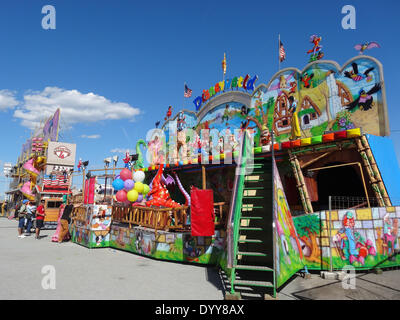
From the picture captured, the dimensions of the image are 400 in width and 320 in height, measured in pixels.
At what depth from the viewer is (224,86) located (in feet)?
53.7

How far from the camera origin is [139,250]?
9797 millimetres

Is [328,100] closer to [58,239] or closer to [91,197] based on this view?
[91,197]

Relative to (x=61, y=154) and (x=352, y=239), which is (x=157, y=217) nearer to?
(x=352, y=239)

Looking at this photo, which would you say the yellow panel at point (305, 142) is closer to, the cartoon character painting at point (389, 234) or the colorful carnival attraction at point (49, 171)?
the cartoon character painting at point (389, 234)

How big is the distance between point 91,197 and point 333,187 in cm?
1130

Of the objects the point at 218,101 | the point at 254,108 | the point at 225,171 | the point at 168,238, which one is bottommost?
the point at 168,238

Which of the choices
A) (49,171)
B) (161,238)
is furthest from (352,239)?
(49,171)

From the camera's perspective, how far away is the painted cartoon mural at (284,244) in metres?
5.68

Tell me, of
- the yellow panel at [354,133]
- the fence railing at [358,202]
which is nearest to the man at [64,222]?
the fence railing at [358,202]

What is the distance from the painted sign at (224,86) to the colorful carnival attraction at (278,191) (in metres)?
0.09

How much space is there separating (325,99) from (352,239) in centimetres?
661

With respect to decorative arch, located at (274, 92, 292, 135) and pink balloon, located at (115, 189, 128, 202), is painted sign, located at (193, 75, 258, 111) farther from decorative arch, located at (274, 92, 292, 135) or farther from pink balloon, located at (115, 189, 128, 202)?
pink balloon, located at (115, 189, 128, 202)

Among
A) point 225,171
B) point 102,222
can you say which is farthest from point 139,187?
point 225,171
